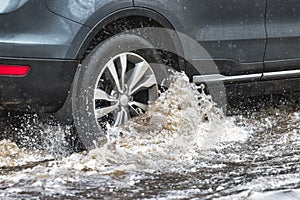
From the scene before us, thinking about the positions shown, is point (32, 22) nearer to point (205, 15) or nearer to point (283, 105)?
point (205, 15)

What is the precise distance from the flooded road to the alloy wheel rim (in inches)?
3.3

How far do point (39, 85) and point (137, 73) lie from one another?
0.81 meters

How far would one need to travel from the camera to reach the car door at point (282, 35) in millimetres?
5531

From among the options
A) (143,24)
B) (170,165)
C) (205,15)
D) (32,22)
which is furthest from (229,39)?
(32,22)

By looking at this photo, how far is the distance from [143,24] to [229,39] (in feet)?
2.36

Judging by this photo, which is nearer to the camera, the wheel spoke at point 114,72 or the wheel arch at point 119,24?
the wheel arch at point 119,24

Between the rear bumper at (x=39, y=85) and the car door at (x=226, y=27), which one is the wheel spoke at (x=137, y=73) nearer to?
the car door at (x=226, y=27)

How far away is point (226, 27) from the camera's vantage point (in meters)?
5.28

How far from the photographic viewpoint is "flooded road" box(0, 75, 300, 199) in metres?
3.93

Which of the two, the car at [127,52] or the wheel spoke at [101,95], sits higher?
the car at [127,52]

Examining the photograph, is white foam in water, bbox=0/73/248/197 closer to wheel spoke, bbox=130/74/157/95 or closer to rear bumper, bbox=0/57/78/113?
wheel spoke, bbox=130/74/157/95

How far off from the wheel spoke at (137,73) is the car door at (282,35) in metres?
1.07

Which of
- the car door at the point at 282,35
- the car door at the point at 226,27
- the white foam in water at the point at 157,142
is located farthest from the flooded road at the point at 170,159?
the car door at the point at 282,35

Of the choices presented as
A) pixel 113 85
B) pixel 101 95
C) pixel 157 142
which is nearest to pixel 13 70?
pixel 101 95
